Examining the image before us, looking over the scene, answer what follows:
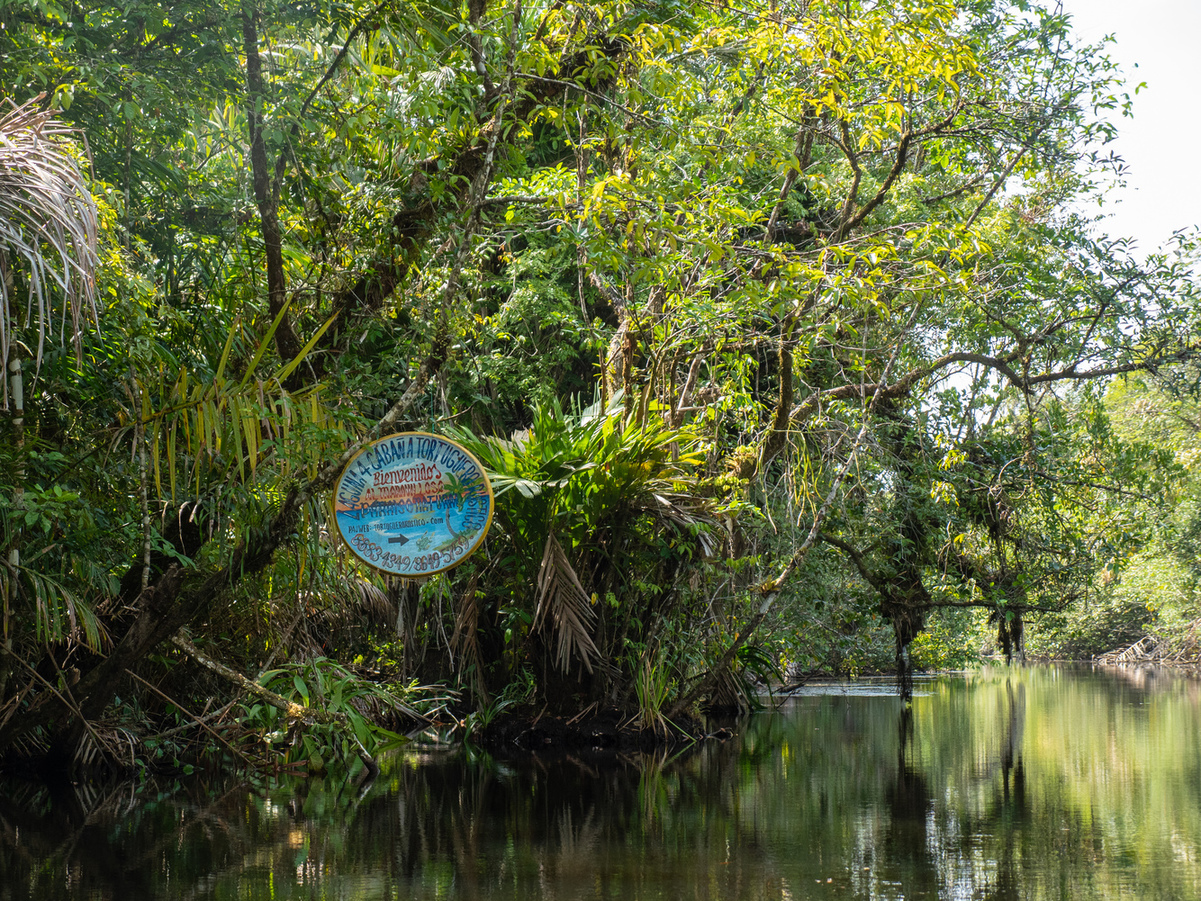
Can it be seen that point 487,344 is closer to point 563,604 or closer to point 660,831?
point 563,604

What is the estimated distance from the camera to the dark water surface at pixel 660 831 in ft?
13.9

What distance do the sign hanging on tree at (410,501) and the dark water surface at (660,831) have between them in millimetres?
1428

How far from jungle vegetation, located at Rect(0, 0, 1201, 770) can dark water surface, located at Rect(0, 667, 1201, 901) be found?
108 centimetres

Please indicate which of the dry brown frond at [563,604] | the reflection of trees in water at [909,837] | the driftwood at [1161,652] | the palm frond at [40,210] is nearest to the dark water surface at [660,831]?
the reflection of trees in water at [909,837]

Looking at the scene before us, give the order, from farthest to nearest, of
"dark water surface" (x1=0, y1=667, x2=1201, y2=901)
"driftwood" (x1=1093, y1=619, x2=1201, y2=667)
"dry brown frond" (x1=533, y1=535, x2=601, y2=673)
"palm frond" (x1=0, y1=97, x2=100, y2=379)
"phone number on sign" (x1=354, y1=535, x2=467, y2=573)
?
1. "driftwood" (x1=1093, y1=619, x2=1201, y2=667)
2. "dry brown frond" (x1=533, y1=535, x2=601, y2=673)
3. "phone number on sign" (x1=354, y1=535, x2=467, y2=573)
4. "palm frond" (x1=0, y1=97, x2=100, y2=379)
5. "dark water surface" (x1=0, y1=667, x2=1201, y2=901)

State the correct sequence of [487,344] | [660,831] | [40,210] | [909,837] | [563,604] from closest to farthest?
[40,210]
[909,837]
[660,831]
[563,604]
[487,344]

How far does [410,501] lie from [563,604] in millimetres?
3068

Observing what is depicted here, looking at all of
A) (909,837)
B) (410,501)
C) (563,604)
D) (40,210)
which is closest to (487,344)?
(563,604)

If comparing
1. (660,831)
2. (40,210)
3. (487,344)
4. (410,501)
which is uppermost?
(487,344)

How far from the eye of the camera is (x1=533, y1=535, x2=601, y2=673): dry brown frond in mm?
8773

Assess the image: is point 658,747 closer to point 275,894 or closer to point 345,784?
point 345,784

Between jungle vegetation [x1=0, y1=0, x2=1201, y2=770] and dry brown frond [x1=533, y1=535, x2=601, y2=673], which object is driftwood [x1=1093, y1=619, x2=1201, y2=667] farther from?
dry brown frond [x1=533, y1=535, x2=601, y2=673]

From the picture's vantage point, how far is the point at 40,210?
4.89 m

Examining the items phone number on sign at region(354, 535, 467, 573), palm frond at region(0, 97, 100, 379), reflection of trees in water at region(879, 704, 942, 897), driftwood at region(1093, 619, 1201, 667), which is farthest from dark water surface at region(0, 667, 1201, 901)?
driftwood at region(1093, 619, 1201, 667)
